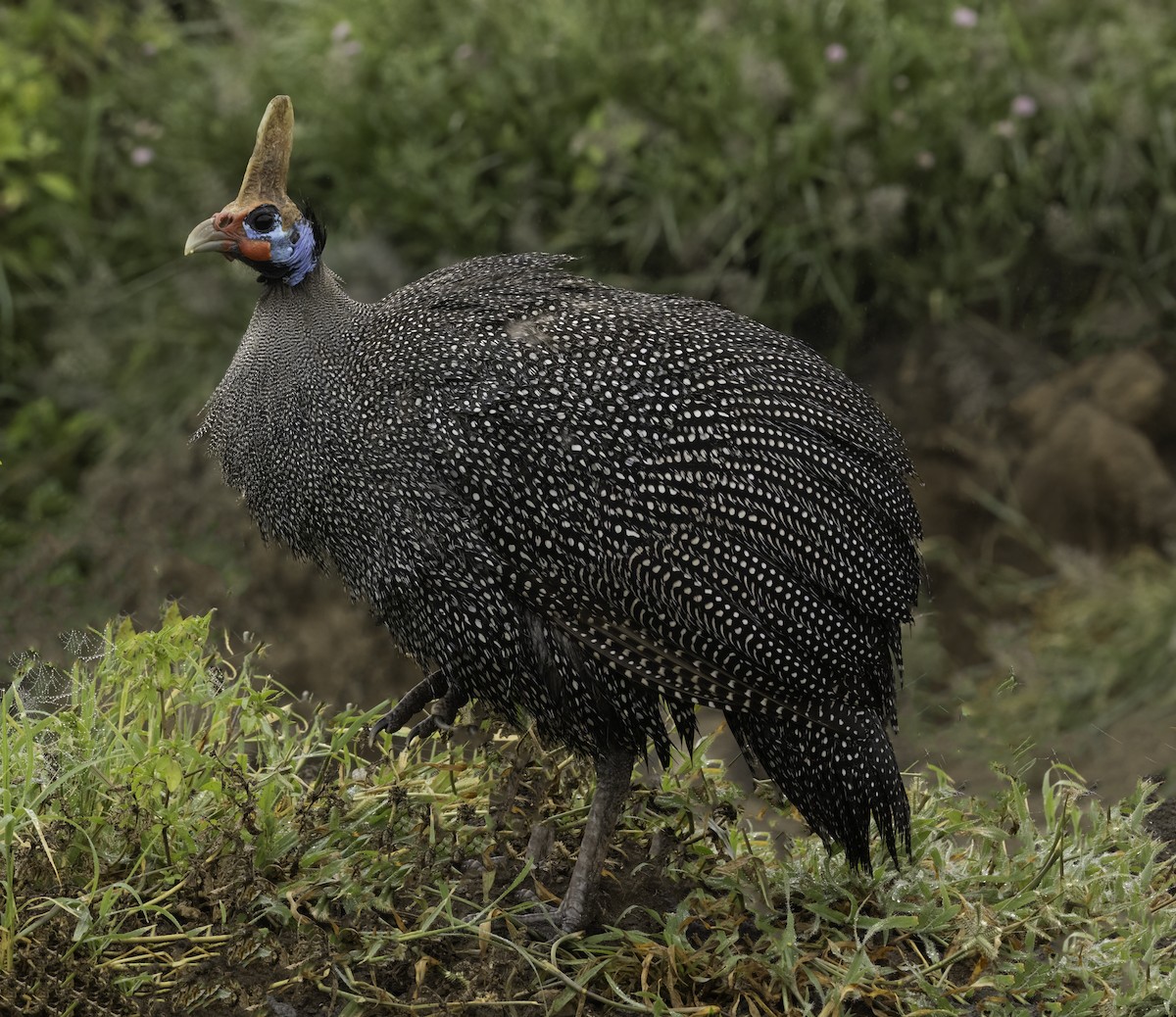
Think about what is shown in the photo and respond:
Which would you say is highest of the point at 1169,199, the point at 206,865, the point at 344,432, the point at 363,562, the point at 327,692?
the point at 1169,199

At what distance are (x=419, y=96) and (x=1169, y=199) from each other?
8.11ft

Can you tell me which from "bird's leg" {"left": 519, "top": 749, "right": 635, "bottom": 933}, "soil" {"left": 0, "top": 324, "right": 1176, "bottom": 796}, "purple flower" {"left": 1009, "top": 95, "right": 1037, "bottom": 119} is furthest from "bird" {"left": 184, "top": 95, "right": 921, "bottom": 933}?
"purple flower" {"left": 1009, "top": 95, "right": 1037, "bottom": 119}

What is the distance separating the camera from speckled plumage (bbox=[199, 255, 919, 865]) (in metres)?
2.56

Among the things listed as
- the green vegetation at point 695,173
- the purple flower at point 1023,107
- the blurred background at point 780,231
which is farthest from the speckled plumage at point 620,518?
the purple flower at point 1023,107

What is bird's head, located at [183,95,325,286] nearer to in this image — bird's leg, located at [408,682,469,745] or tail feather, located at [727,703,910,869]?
bird's leg, located at [408,682,469,745]

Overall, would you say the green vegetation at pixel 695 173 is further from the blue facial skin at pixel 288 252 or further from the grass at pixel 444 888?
the grass at pixel 444 888

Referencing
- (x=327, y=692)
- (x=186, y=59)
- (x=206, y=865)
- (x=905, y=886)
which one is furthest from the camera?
(x=186, y=59)

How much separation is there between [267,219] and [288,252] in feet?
0.23

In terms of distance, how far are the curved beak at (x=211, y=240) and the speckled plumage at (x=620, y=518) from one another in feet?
0.75

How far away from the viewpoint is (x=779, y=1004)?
8.59ft

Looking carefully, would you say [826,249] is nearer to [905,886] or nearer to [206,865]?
[905,886]

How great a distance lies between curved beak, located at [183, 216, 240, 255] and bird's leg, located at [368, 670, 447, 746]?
2.89ft

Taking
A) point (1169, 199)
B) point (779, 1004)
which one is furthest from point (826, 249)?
point (779, 1004)

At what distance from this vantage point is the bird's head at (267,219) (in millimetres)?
2795
